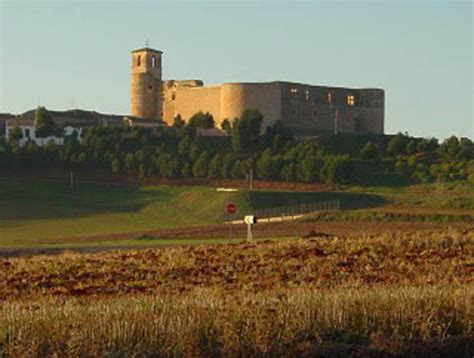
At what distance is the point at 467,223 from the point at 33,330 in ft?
108

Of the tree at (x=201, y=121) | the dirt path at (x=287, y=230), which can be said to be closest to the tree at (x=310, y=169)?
the dirt path at (x=287, y=230)

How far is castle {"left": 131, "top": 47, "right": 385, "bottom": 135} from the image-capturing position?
92500mm

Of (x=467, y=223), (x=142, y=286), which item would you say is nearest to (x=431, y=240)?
(x=142, y=286)

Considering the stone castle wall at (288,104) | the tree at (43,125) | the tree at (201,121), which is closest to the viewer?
the tree at (201,121)

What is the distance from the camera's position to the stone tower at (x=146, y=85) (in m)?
99.9

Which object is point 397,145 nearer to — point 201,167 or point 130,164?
point 201,167

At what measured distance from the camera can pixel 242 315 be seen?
15.1m

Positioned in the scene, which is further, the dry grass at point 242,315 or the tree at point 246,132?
the tree at point 246,132

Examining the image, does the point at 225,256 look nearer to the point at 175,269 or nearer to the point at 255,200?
the point at 175,269

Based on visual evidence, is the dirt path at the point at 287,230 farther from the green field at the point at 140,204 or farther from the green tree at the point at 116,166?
the green tree at the point at 116,166

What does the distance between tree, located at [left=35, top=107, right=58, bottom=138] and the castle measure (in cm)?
990

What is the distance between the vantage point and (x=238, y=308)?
50.6 ft

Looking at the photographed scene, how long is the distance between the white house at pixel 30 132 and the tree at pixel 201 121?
956 cm

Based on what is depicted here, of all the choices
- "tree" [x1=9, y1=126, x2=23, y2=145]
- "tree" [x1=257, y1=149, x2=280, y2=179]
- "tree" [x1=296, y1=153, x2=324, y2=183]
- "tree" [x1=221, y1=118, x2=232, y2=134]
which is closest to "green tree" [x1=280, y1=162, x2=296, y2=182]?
"tree" [x1=296, y1=153, x2=324, y2=183]
